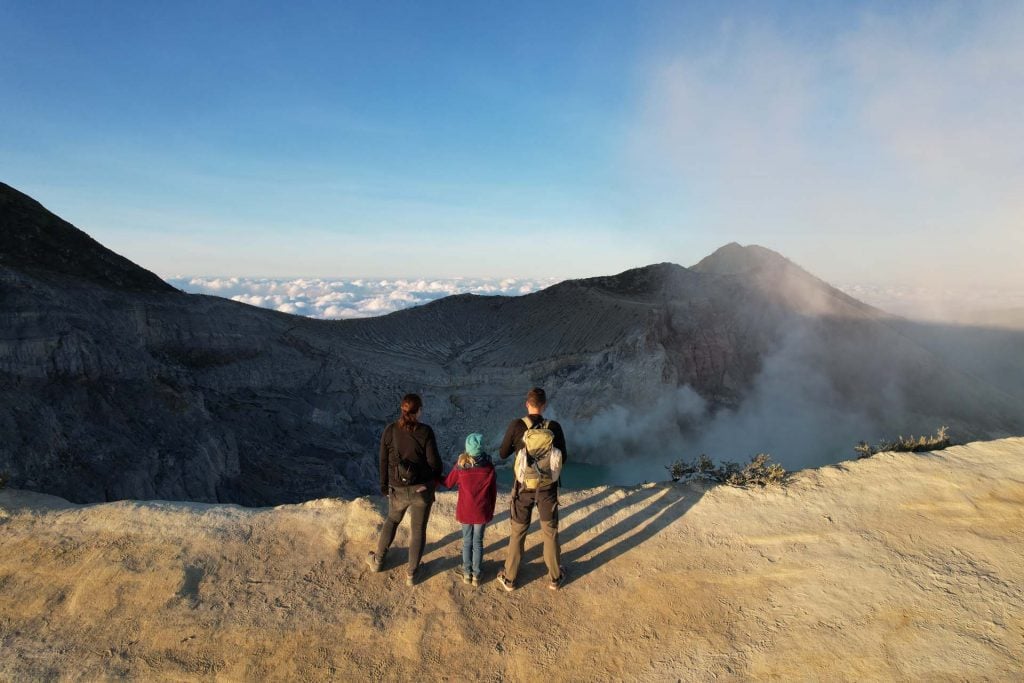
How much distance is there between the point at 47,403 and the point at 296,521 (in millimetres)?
16388

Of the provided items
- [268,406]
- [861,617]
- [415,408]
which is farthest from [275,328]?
[861,617]

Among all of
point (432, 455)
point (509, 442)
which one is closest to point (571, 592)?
point (509, 442)

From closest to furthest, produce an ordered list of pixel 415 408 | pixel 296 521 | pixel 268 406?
pixel 415 408, pixel 296 521, pixel 268 406

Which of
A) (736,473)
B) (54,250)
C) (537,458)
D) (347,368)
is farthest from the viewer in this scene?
(347,368)

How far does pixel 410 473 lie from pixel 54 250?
26813 millimetres

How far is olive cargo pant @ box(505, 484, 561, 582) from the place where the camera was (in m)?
5.28

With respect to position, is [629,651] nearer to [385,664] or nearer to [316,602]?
[385,664]

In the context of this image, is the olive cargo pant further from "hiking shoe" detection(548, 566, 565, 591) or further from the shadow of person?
the shadow of person

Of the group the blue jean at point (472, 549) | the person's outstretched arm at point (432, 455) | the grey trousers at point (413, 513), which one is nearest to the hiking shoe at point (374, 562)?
the grey trousers at point (413, 513)

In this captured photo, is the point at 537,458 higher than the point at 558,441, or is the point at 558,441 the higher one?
the point at 558,441

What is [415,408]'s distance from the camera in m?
5.26

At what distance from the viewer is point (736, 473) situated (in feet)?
25.2

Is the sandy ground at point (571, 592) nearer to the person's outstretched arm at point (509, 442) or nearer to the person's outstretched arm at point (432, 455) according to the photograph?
the person's outstretched arm at point (432, 455)

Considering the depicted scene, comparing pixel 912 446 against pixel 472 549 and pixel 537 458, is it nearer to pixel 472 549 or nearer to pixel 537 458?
pixel 537 458
